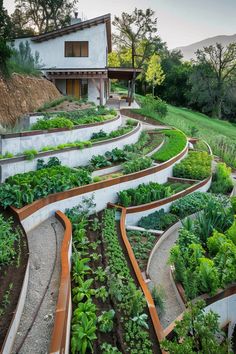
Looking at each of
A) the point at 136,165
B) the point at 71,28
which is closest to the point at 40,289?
the point at 136,165

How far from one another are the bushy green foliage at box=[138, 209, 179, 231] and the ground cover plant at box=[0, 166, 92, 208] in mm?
2210

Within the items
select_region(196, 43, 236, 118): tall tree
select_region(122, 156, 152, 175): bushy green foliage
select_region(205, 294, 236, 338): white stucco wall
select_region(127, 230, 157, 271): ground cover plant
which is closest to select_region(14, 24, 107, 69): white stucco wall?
select_region(122, 156, 152, 175): bushy green foliage

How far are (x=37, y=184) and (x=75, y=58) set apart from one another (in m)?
17.0

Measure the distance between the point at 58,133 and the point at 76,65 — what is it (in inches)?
512

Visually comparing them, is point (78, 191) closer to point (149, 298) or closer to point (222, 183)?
point (149, 298)

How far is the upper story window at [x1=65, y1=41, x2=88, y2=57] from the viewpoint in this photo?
22.9 meters

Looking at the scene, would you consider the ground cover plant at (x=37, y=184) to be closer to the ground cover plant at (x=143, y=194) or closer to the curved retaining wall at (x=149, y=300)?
the ground cover plant at (x=143, y=194)

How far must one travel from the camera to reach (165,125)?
22.7m

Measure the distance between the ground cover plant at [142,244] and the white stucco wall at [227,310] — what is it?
6.45 ft

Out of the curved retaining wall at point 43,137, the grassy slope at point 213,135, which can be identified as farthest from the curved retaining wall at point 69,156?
the grassy slope at point 213,135

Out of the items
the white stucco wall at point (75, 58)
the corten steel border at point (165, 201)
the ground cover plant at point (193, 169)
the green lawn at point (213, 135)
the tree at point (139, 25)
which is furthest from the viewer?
the tree at point (139, 25)

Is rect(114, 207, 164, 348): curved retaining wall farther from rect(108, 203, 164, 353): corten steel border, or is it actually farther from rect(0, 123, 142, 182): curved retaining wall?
rect(0, 123, 142, 182): curved retaining wall

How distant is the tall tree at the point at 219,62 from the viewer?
39.9 m

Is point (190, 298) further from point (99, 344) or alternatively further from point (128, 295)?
point (99, 344)
